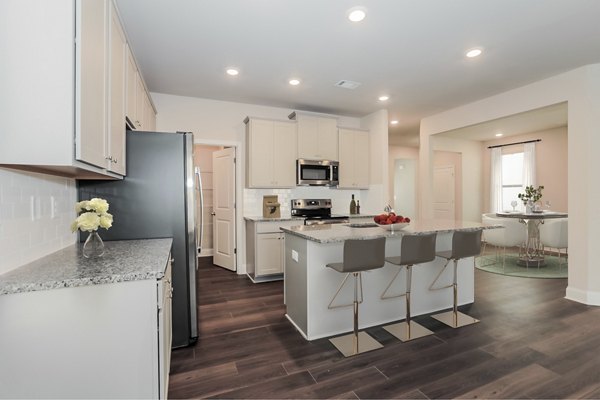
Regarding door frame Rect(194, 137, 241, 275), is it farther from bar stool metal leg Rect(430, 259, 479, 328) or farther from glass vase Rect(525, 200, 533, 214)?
glass vase Rect(525, 200, 533, 214)

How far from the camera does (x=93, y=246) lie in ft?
5.67

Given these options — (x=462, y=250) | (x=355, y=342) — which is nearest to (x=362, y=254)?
(x=355, y=342)

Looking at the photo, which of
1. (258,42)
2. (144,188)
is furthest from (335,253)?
(258,42)

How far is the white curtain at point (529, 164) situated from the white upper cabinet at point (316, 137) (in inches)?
184

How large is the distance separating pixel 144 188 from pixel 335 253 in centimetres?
167

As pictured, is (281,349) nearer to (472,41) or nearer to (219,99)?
(472,41)

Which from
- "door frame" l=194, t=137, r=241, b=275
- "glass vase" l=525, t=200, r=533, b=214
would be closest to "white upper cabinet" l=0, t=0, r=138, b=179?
"door frame" l=194, t=137, r=241, b=275

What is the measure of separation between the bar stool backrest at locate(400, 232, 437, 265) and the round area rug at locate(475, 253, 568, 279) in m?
3.01

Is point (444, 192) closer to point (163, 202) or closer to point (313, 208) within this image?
point (313, 208)

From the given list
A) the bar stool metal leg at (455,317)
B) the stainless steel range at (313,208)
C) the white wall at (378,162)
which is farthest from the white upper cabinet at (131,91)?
the white wall at (378,162)

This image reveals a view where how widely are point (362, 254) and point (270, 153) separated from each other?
2711mm

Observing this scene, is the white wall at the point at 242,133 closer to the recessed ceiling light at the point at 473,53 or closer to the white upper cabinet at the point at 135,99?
the white upper cabinet at the point at 135,99

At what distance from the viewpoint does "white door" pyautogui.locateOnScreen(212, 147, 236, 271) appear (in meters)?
4.84

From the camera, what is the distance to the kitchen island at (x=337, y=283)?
2568 mm
